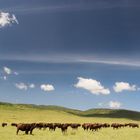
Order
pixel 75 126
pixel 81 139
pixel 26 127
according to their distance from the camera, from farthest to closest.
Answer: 1. pixel 75 126
2. pixel 26 127
3. pixel 81 139

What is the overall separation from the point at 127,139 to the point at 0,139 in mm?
12572

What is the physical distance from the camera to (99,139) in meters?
35.1

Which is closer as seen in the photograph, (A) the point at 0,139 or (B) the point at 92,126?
(A) the point at 0,139

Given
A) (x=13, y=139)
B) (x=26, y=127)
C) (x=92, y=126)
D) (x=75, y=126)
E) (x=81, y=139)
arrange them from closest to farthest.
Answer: (x=13, y=139) < (x=81, y=139) < (x=26, y=127) < (x=92, y=126) < (x=75, y=126)

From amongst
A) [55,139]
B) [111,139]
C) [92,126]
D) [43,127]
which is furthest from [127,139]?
[43,127]

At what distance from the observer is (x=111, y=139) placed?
35438mm

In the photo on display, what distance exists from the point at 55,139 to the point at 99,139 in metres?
4.26

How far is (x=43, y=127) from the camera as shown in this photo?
59.1 m

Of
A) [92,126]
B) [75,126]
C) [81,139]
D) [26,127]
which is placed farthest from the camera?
[75,126]

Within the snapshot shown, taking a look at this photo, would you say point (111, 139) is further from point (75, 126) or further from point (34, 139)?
point (75, 126)

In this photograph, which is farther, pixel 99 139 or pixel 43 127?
pixel 43 127

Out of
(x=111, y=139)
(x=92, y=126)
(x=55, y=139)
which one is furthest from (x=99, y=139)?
(x=92, y=126)

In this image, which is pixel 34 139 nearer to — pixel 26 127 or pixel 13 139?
pixel 13 139

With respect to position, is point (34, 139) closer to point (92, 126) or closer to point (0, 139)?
point (0, 139)
